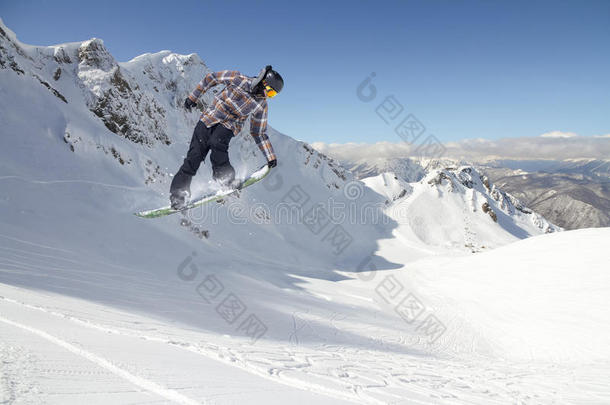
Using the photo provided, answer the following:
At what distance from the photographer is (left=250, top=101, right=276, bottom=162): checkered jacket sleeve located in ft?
20.6

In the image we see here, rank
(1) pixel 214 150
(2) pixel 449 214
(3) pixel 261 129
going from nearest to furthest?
(1) pixel 214 150, (3) pixel 261 129, (2) pixel 449 214

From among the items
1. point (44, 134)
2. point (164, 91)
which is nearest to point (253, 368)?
point (44, 134)

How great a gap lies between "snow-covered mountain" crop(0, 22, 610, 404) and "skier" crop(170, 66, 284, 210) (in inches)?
83.5

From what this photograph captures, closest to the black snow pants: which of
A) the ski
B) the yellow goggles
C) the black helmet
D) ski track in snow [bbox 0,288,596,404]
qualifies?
the ski

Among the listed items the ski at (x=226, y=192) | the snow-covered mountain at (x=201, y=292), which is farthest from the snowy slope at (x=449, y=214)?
the ski at (x=226, y=192)

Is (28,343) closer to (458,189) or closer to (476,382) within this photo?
(476,382)

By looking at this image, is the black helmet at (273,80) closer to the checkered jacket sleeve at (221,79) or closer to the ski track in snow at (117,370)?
the checkered jacket sleeve at (221,79)

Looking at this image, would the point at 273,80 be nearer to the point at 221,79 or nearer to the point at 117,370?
the point at 221,79

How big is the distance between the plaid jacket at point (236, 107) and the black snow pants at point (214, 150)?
0.49 feet

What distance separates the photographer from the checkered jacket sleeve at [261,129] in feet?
20.6

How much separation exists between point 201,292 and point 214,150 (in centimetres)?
699

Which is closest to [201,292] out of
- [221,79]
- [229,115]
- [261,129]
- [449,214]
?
[261,129]

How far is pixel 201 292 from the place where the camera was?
36.8 feet

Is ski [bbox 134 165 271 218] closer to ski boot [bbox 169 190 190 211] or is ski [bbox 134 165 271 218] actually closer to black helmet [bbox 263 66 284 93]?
ski boot [bbox 169 190 190 211]
